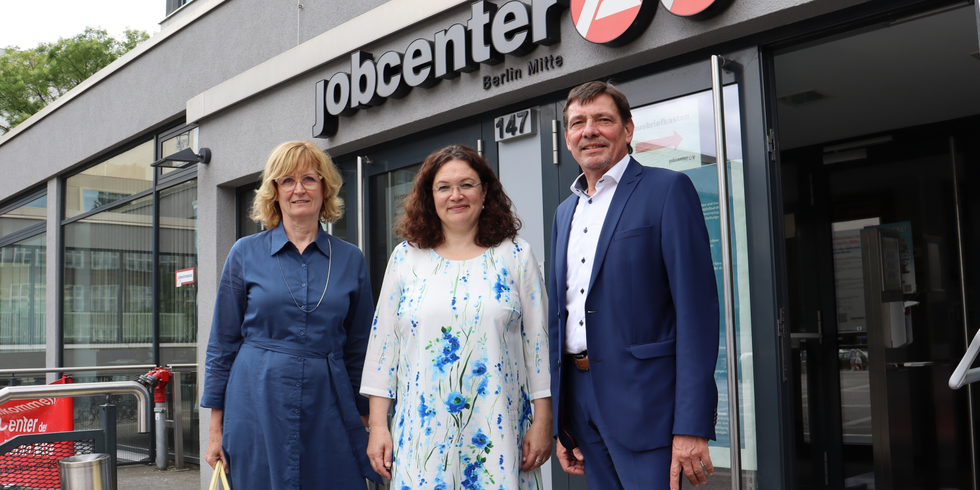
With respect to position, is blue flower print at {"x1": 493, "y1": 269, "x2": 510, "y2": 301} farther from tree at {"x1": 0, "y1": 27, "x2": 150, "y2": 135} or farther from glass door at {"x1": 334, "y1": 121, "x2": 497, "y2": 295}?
tree at {"x1": 0, "y1": 27, "x2": 150, "y2": 135}

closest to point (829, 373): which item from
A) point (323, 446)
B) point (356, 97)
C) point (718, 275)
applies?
point (718, 275)

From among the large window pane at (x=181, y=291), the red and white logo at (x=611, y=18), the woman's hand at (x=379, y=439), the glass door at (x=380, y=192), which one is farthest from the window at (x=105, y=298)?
the woman's hand at (x=379, y=439)

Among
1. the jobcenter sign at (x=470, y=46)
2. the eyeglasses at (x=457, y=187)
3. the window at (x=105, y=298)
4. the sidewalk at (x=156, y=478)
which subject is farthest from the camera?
the window at (x=105, y=298)

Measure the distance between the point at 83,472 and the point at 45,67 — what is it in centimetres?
2343

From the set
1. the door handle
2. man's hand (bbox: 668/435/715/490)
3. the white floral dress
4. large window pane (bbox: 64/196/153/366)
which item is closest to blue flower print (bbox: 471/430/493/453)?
the white floral dress

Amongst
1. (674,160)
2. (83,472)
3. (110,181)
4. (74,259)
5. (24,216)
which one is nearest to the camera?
(83,472)

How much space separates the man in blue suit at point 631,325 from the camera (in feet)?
6.40

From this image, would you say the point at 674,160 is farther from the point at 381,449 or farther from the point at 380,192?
the point at 380,192

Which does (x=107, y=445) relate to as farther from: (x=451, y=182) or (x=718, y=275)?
(x=718, y=275)

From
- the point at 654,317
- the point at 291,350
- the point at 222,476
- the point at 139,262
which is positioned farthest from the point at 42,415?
the point at 654,317

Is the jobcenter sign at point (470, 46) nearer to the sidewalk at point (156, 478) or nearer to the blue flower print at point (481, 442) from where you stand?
the blue flower print at point (481, 442)

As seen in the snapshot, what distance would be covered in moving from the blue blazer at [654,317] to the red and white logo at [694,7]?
5.32 ft

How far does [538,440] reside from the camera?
224 centimetres

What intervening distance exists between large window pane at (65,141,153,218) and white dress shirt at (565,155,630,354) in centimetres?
719
